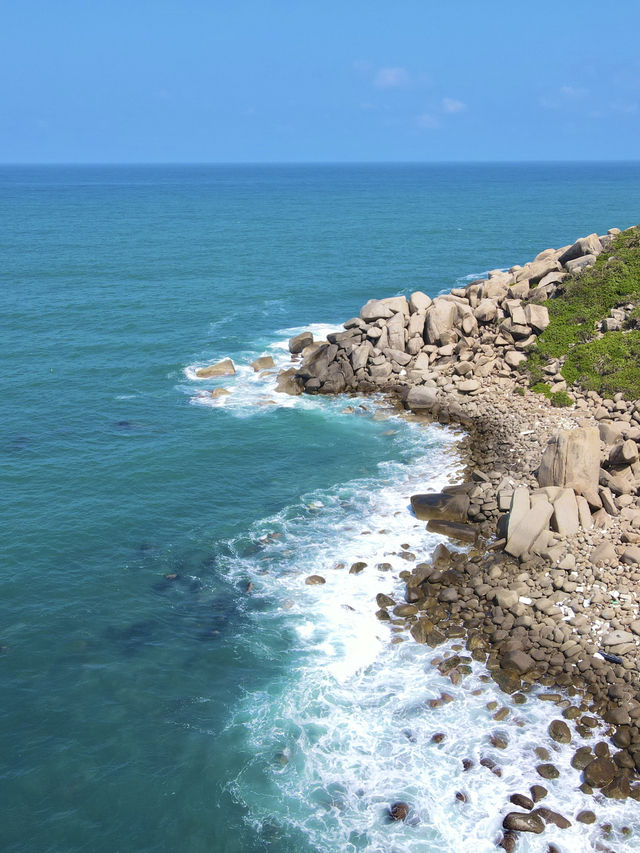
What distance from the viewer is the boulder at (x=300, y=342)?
64.5 m

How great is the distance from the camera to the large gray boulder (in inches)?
1438

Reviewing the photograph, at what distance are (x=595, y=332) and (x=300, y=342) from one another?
24.4 m

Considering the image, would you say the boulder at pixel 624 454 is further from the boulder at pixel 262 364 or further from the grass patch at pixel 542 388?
the boulder at pixel 262 364

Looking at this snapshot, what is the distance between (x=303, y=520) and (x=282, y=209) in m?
148

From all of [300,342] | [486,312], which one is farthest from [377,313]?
[486,312]

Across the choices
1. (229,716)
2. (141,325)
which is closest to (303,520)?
(229,716)

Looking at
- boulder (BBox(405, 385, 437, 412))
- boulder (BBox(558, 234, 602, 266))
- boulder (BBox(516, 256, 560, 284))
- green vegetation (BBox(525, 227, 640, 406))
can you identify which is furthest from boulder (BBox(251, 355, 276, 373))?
boulder (BBox(558, 234, 602, 266))

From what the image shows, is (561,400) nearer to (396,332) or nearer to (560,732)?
(396,332)

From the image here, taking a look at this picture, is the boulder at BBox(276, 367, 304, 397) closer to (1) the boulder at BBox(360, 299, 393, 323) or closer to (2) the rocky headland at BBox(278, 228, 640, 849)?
(2) the rocky headland at BBox(278, 228, 640, 849)

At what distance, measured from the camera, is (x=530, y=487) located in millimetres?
39594

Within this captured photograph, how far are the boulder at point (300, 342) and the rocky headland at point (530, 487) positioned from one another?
151 millimetres

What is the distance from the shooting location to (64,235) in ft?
410

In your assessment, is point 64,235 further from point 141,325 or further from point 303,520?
point 303,520

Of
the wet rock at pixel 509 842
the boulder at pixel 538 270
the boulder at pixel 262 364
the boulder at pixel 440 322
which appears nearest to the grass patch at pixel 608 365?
the boulder at pixel 440 322
